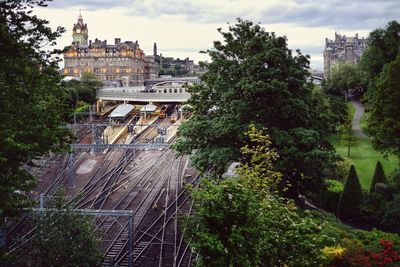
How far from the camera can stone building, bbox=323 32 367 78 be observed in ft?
424

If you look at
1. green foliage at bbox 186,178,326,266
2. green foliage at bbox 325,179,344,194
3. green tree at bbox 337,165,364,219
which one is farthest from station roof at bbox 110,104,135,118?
green foliage at bbox 186,178,326,266

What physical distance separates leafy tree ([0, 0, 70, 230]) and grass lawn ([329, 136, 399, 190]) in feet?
74.2

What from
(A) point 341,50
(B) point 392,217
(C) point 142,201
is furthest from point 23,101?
(A) point 341,50

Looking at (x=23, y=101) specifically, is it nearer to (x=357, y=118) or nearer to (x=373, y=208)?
(x=373, y=208)

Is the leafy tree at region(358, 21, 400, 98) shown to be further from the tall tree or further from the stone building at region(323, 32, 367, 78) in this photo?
the stone building at region(323, 32, 367, 78)

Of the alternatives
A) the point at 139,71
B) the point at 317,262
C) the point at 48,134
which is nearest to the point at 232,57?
the point at 48,134

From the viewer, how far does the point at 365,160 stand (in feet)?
126

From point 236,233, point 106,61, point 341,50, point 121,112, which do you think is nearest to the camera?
point 236,233

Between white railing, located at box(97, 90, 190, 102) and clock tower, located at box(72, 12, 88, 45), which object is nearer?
white railing, located at box(97, 90, 190, 102)

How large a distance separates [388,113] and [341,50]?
4761 inches

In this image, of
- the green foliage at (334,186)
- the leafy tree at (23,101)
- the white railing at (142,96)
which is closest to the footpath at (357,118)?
the green foliage at (334,186)

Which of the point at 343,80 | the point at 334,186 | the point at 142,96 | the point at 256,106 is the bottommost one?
the point at 334,186

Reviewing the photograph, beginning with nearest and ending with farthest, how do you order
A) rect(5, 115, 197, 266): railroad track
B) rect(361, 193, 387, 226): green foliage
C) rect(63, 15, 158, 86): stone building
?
rect(5, 115, 197, 266): railroad track, rect(361, 193, 387, 226): green foliage, rect(63, 15, 158, 86): stone building

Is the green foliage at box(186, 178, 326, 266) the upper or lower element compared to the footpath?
upper
